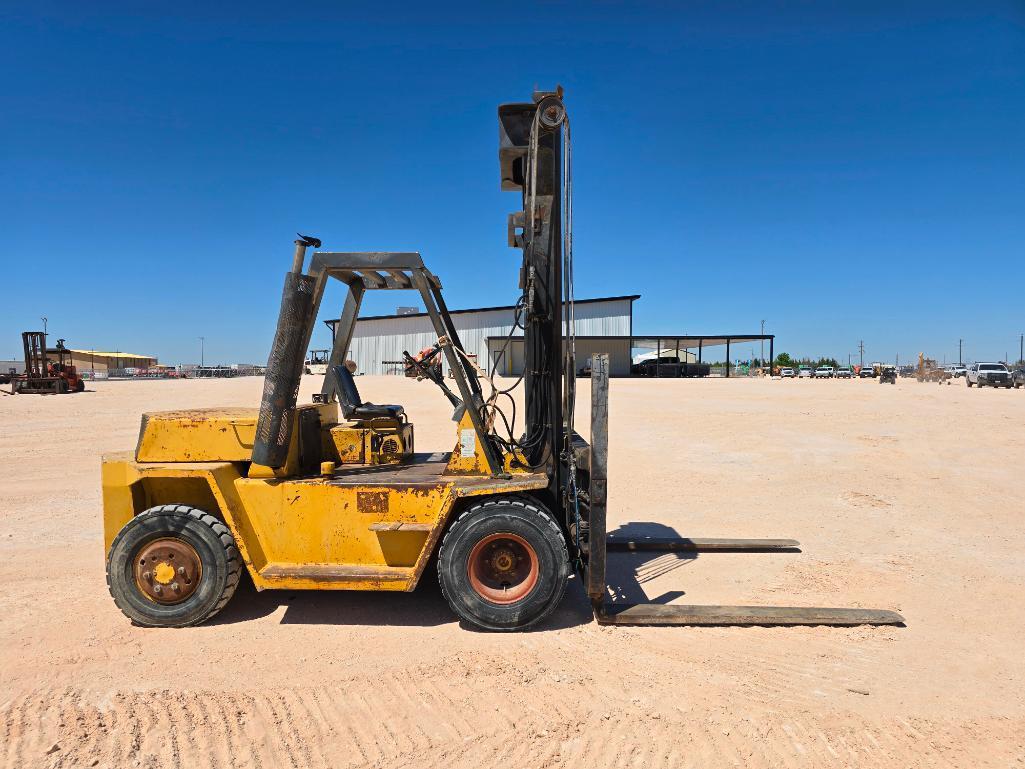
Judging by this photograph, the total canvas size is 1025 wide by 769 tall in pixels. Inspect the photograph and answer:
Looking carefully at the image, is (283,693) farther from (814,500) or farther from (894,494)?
(894,494)

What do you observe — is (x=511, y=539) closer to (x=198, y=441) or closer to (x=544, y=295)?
(x=544, y=295)

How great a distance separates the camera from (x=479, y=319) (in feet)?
172

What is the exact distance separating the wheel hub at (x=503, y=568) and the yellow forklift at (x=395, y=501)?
1 centimetres

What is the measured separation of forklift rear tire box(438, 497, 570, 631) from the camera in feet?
14.9

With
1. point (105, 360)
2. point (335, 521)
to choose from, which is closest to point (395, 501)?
point (335, 521)

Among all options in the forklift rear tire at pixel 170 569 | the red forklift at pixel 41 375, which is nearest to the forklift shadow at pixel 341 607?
the forklift rear tire at pixel 170 569

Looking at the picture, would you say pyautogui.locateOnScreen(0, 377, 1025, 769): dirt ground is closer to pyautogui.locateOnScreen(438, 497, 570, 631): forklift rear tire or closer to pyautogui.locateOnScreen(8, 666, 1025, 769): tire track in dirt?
pyautogui.locateOnScreen(8, 666, 1025, 769): tire track in dirt

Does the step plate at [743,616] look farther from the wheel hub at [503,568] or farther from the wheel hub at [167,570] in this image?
the wheel hub at [167,570]

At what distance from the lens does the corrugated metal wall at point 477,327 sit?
5159 centimetres

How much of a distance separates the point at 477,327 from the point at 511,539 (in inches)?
1898

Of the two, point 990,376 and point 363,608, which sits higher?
point 990,376

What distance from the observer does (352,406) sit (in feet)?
19.2

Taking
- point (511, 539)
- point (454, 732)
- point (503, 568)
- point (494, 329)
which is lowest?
point (454, 732)

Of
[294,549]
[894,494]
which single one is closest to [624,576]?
[294,549]
